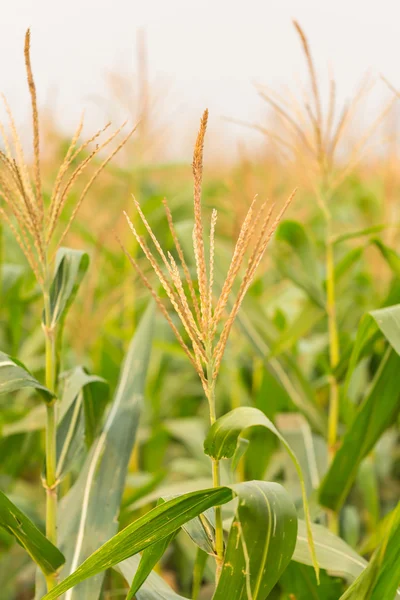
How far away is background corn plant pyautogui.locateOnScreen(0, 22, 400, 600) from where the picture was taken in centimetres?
66

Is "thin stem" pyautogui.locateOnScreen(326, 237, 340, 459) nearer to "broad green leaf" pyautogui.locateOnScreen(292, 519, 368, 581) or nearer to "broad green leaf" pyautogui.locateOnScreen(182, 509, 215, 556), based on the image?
"broad green leaf" pyautogui.locateOnScreen(292, 519, 368, 581)

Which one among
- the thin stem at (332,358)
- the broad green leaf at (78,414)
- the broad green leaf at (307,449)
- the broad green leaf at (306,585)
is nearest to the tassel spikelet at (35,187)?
the broad green leaf at (78,414)

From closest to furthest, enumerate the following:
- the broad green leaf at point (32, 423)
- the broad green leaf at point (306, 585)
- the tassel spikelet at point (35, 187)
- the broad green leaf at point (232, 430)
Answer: the broad green leaf at point (232, 430), the tassel spikelet at point (35, 187), the broad green leaf at point (306, 585), the broad green leaf at point (32, 423)

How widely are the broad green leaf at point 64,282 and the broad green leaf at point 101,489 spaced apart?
0.21m

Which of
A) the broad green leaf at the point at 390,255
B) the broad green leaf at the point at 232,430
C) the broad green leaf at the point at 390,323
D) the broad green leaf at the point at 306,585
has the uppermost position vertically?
the broad green leaf at the point at 232,430

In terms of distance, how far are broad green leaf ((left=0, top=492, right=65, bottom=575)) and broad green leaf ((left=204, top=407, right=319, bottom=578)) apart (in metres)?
0.23

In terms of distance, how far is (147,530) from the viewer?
647 millimetres

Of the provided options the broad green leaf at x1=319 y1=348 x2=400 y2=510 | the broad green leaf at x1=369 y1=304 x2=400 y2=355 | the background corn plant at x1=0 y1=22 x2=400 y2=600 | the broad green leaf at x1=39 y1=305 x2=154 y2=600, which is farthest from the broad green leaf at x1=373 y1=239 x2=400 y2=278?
the broad green leaf at x1=39 y1=305 x2=154 y2=600

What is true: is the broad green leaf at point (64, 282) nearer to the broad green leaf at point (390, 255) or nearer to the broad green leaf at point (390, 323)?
the broad green leaf at point (390, 323)

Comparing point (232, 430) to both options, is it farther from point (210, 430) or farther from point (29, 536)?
point (29, 536)

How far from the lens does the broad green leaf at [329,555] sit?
82 centimetres

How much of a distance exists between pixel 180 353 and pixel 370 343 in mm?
874

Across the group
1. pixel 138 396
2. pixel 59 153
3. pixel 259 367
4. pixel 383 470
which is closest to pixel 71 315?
pixel 259 367

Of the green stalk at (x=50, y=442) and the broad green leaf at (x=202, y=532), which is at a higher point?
the green stalk at (x=50, y=442)
